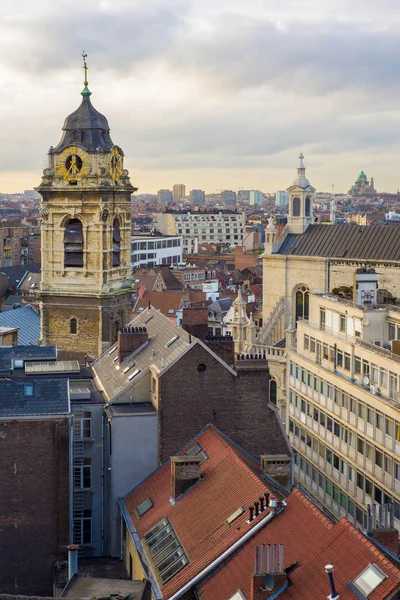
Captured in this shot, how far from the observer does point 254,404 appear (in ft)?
126

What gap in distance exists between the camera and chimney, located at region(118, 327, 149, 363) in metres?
45.5

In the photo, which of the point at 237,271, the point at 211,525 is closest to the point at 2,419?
the point at 211,525

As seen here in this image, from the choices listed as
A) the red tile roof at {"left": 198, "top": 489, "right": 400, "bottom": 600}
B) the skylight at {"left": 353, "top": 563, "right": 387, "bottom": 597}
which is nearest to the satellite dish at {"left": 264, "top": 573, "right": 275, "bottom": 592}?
the red tile roof at {"left": 198, "top": 489, "right": 400, "bottom": 600}

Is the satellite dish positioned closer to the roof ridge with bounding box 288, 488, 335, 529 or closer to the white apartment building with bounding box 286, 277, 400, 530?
the roof ridge with bounding box 288, 488, 335, 529

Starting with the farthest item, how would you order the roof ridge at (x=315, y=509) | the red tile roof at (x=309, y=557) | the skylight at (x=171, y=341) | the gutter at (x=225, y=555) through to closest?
the skylight at (x=171, y=341), the gutter at (x=225, y=555), the roof ridge at (x=315, y=509), the red tile roof at (x=309, y=557)

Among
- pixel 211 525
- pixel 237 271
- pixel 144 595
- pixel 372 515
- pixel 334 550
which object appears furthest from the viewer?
pixel 237 271

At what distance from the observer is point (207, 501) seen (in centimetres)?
3144

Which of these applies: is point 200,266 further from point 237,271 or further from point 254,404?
point 254,404

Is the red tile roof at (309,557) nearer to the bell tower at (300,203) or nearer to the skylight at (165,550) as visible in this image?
the skylight at (165,550)

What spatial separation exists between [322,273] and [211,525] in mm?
42012

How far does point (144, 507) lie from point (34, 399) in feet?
18.6

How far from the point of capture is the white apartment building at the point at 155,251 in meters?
169

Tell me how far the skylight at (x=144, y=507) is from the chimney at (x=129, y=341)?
1152cm

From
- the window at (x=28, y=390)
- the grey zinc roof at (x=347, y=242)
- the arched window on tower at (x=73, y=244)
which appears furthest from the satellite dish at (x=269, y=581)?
the grey zinc roof at (x=347, y=242)
